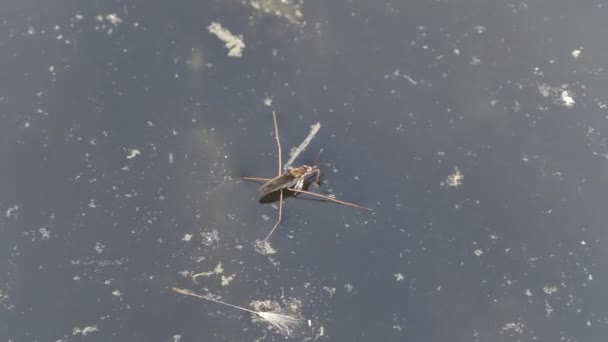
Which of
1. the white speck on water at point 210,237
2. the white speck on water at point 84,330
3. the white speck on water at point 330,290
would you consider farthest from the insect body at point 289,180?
the white speck on water at point 84,330

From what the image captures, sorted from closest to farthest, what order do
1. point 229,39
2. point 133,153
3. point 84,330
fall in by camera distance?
point 84,330
point 133,153
point 229,39

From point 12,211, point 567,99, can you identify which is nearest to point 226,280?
point 12,211

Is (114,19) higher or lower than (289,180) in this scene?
higher

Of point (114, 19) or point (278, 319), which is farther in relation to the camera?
point (114, 19)

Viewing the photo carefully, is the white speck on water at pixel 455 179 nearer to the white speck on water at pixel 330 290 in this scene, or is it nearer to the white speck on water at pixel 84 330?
the white speck on water at pixel 330 290

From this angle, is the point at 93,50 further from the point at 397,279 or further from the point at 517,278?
the point at 517,278

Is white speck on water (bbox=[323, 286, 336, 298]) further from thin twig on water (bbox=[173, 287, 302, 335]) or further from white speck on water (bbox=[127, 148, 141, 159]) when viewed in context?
white speck on water (bbox=[127, 148, 141, 159])

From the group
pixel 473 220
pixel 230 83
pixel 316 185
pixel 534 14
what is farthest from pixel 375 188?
pixel 534 14

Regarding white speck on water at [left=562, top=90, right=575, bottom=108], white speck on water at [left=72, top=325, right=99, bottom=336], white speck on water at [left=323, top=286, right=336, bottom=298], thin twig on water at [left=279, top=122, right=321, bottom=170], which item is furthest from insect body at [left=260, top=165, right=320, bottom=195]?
white speck on water at [left=562, top=90, right=575, bottom=108]

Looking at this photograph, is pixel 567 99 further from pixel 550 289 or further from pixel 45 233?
pixel 45 233
